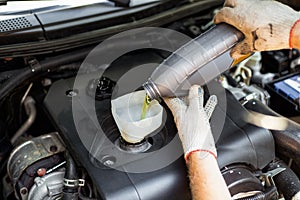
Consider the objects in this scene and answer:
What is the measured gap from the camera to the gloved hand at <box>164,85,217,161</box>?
111 centimetres

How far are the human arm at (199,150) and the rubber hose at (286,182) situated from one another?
0.88 feet

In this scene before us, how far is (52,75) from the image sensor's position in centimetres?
148

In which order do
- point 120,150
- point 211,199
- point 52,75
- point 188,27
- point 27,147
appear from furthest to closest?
point 188,27 → point 52,75 → point 27,147 → point 120,150 → point 211,199

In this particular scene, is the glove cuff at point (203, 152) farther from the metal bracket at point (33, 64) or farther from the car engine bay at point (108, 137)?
the metal bracket at point (33, 64)

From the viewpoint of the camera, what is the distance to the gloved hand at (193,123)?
111 cm

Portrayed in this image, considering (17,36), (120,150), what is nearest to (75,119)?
(120,150)

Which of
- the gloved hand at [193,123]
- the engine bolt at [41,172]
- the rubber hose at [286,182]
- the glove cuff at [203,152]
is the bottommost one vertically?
the rubber hose at [286,182]

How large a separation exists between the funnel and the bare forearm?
136 millimetres

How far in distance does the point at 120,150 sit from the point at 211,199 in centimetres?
→ 27

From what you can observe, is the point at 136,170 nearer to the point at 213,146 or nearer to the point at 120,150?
the point at 120,150

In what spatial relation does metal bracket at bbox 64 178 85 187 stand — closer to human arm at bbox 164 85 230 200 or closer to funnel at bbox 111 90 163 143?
funnel at bbox 111 90 163 143

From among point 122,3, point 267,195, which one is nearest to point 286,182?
point 267,195

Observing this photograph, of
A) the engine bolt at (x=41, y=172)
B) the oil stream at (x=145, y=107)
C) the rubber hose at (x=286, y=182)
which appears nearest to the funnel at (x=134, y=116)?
the oil stream at (x=145, y=107)

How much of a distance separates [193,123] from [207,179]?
138 mm
